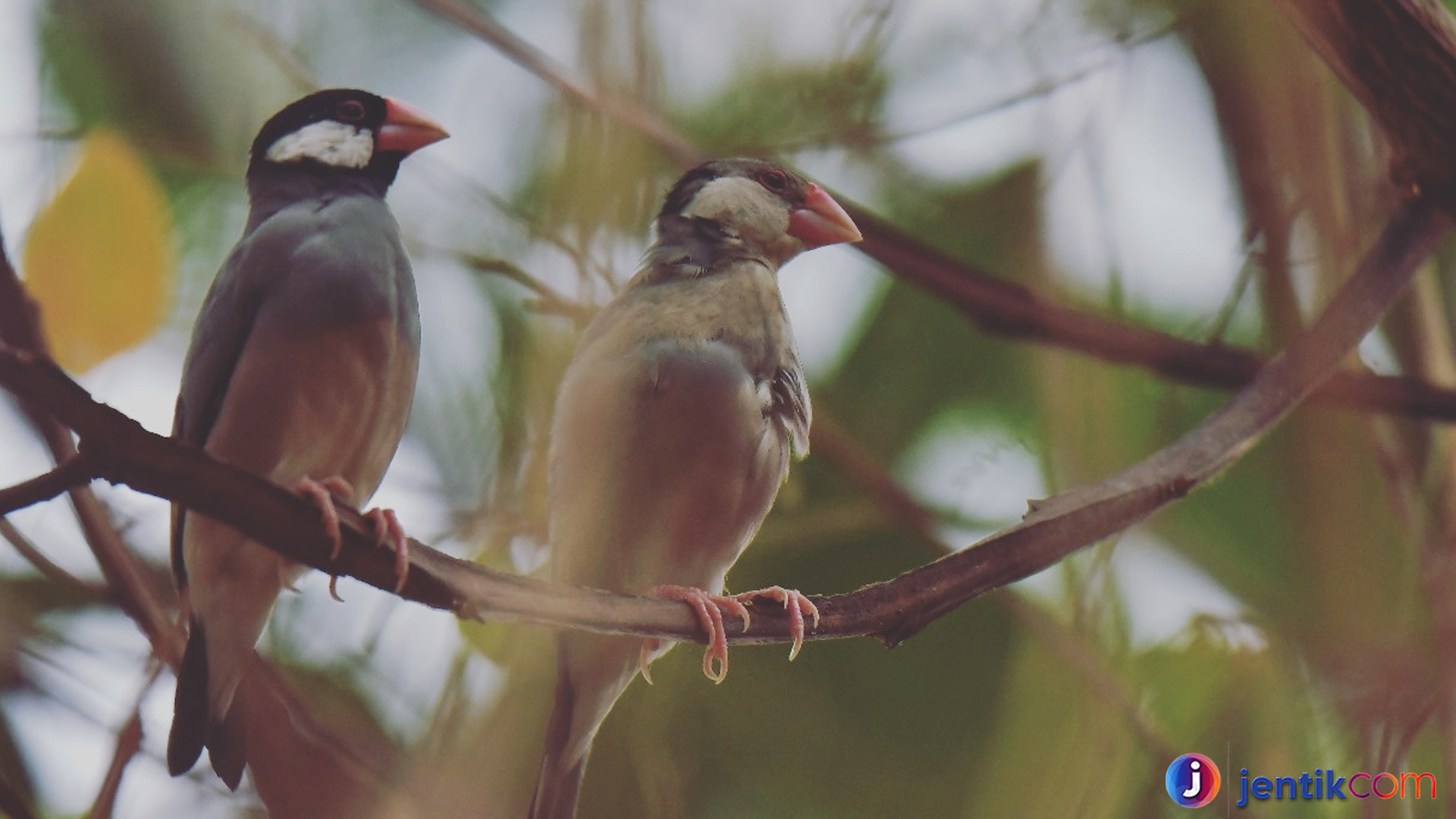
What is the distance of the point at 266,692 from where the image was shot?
1.70 metres

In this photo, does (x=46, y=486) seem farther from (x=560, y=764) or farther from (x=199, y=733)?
(x=560, y=764)

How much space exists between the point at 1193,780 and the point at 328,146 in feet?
5.20

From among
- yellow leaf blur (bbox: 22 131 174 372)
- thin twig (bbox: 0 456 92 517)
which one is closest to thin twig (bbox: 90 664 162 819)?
yellow leaf blur (bbox: 22 131 174 372)

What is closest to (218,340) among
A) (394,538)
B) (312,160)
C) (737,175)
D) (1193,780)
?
Result: (312,160)

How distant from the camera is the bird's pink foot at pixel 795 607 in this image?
1582 millimetres

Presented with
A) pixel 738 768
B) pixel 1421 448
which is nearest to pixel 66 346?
pixel 738 768

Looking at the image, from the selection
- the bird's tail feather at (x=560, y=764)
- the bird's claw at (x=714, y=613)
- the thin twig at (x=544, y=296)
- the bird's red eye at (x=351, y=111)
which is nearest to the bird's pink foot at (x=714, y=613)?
the bird's claw at (x=714, y=613)

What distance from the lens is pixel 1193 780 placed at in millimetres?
2107

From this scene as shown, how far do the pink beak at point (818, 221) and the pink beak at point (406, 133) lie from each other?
1.88 ft

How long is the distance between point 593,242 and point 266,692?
27.4 inches

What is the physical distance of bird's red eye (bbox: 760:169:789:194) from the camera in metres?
2.29

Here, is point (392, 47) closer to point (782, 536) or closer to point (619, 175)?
point (619, 175)

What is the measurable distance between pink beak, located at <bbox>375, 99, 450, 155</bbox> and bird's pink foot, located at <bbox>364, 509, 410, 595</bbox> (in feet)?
2.85

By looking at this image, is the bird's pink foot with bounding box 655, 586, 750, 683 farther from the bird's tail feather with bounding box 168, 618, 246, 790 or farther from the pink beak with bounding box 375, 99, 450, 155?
the pink beak with bounding box 375, 99, 450, 155
